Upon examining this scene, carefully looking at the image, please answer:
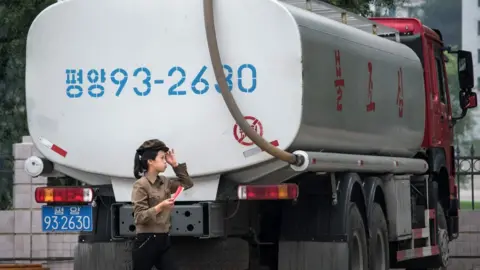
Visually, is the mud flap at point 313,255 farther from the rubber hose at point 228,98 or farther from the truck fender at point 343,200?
the rubber hose at point 228,98

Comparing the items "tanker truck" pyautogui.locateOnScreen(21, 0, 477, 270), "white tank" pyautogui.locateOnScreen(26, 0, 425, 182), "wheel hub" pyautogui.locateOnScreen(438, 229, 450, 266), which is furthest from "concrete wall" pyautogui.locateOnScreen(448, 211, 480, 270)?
"white tank" pyautogui.locateOnScreen(26, 0, 425, 182)

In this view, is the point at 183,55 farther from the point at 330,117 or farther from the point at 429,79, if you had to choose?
the point at 429,79

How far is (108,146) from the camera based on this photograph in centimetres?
1318

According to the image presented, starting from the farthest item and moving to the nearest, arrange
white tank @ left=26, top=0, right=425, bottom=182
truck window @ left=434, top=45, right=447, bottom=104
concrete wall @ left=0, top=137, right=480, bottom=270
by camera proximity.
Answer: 1. concrete wall @ left=0, top=137, right=480, bottom=270
2. truck window @ left=434, top=45, right=447, bottom=104
3. white tank @ left=26, top=0, right=425, bottom=182

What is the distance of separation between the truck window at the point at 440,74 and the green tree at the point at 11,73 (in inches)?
247

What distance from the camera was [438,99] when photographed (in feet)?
61.2

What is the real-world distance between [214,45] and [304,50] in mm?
740

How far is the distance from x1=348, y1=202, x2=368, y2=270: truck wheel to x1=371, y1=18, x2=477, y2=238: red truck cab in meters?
3.86

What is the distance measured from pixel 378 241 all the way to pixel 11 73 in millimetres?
15225

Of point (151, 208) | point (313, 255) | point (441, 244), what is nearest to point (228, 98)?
point (151, 208)

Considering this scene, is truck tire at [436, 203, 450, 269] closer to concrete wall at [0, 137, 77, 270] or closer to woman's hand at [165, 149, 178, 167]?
concrete wall at [0, 137, 77, 270]

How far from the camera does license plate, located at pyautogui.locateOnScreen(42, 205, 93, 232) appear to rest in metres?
13.4

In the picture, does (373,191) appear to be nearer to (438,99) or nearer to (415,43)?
(415,43)

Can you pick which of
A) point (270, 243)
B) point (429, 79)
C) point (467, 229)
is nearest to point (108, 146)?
point (270, 243)
